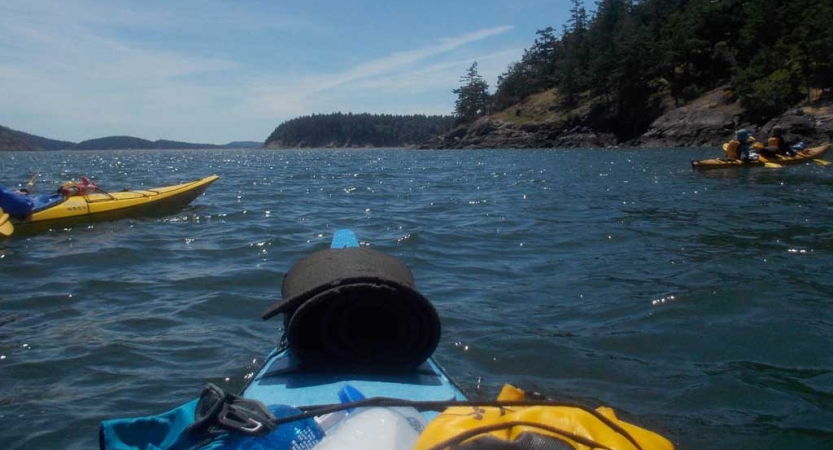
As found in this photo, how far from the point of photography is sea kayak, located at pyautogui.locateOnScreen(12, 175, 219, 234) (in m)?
10.2

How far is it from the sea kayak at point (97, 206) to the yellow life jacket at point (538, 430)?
400 inches

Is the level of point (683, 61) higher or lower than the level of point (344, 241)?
higher

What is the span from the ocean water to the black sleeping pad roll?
57.7 inches

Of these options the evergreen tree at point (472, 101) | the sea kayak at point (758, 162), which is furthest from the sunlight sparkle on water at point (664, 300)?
the evergreen tree at point (472, 101)

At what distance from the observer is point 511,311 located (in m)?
5.91

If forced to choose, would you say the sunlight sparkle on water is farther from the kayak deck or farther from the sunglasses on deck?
the sunglasses on deck

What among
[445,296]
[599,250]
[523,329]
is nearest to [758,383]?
[523,329]

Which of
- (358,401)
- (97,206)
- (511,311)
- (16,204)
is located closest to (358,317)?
(358,401)

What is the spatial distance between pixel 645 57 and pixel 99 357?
64.9 meters

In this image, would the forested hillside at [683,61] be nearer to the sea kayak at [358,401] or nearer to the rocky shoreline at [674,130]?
the rocky shoreline at [674,130]

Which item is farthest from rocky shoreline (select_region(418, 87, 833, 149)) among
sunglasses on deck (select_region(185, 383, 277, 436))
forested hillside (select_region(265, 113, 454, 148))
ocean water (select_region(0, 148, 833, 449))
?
forested hillside (select_region(265, 113, 454, 148))

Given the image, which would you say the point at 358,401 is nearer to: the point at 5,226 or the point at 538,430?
the point at 538,430

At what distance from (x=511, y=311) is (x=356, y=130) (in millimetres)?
176510

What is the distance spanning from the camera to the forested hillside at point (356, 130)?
581 feet
